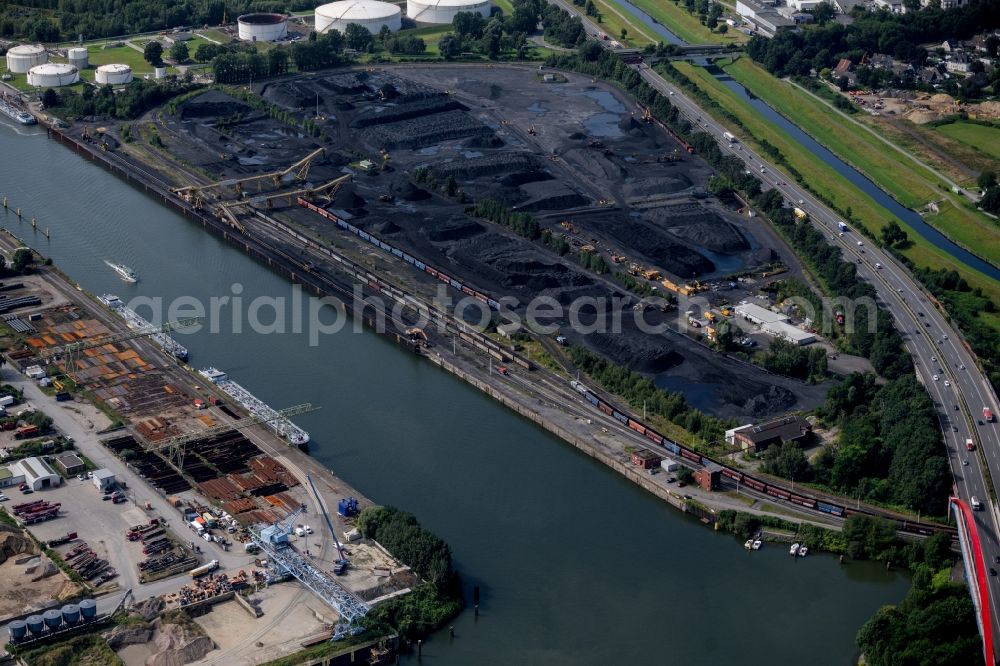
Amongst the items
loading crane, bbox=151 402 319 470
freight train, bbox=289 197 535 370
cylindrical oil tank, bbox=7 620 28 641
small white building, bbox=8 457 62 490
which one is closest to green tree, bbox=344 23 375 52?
freight train, bbox=289 197 535 370

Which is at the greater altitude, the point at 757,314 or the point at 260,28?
the point at 757,314

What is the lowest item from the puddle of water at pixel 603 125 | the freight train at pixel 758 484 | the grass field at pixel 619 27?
the puddle of water at pixel 603 125

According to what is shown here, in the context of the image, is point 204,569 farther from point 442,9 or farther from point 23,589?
point 442,9

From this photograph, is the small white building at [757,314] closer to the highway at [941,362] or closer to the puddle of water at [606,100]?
the highway at [941,362]

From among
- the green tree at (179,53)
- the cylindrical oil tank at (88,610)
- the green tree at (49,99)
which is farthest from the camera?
the green tree at (179,53)

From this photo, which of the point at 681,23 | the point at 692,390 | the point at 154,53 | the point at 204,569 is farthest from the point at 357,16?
the point at 204,569

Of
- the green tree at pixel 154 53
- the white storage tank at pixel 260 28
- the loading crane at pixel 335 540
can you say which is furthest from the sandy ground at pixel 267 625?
the white storage tank at pixel 260 28

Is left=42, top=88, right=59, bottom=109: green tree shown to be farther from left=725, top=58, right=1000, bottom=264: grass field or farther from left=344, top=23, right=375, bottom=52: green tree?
left=725, top=58, right=1000, bottom=264: grass field
